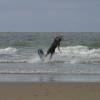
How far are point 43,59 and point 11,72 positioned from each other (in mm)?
5587

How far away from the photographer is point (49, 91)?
10.8 metres

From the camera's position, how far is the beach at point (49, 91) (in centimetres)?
984

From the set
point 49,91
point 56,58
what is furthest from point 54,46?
point 49,91

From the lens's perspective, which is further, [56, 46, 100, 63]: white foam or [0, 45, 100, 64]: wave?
[56, 46, 100, 63]: white foam

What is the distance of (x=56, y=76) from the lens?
1496 centimetres

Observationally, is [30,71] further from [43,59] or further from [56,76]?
[43,59]

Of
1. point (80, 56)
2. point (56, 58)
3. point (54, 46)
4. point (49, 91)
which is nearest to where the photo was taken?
point (49, 91)

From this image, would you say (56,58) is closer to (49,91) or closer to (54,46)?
(54,46)

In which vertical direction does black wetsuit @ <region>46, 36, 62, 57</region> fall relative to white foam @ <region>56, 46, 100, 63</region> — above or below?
above

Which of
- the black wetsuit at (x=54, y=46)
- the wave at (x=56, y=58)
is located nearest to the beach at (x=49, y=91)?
the wave at (x=56, y=58)

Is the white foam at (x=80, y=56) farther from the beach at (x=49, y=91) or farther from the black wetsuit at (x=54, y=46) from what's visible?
the beach at (x=49, y=91)

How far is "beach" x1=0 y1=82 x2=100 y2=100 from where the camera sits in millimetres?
9844

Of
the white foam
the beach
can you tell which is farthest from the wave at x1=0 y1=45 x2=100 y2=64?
the beach

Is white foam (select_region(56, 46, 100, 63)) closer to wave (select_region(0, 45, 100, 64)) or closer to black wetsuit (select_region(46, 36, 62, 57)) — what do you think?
wave (select_region(0, 45, 100, 64))
